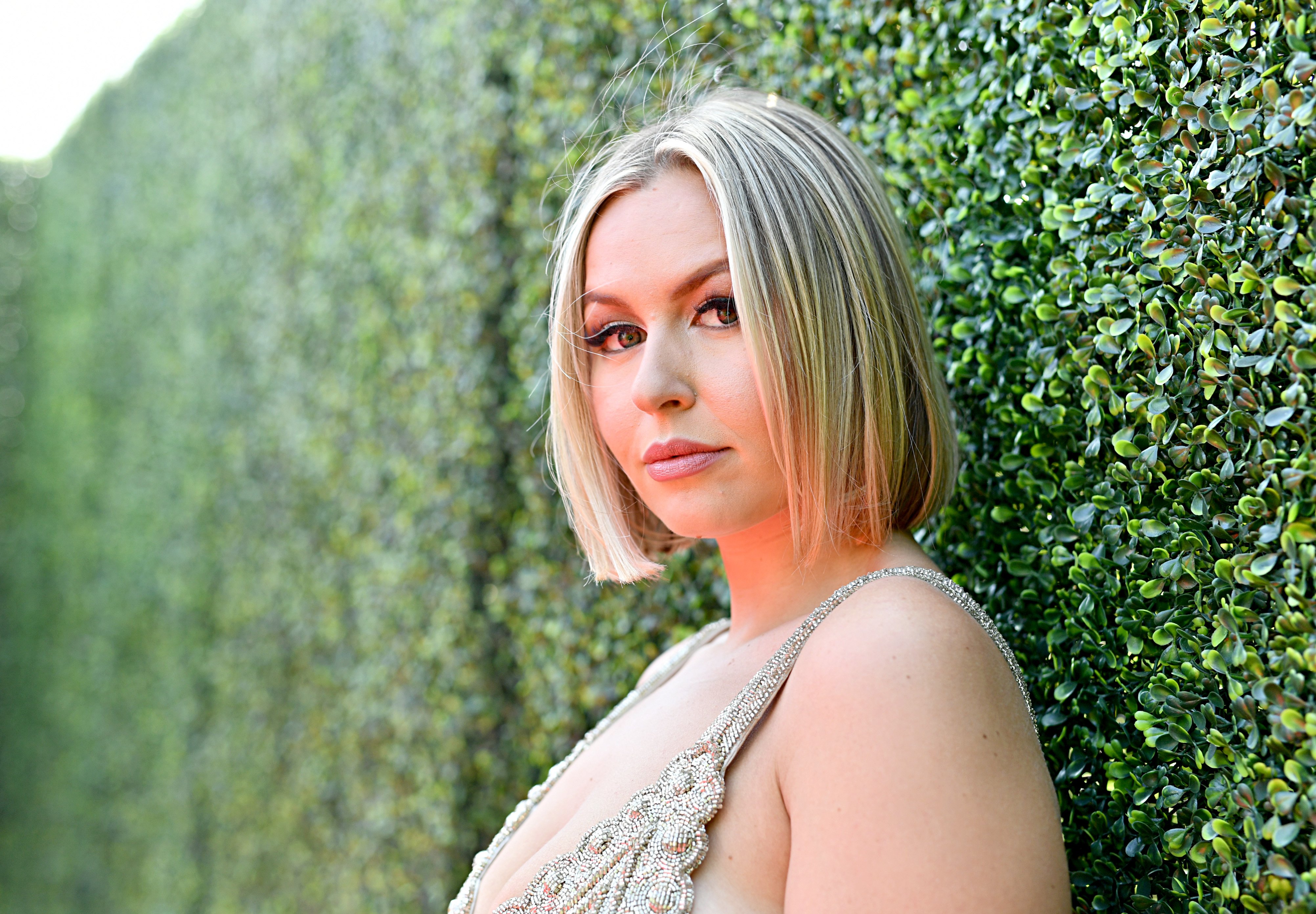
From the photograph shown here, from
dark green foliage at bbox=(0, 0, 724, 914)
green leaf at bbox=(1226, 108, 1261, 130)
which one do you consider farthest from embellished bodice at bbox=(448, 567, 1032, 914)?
dark green foliage at bbox=(0, 0, 724, 914)

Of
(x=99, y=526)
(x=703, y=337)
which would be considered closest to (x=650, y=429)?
(x=703, y=337)

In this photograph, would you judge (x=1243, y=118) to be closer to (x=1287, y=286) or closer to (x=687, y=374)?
(x=1287, y=286)

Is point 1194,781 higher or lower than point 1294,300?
lower

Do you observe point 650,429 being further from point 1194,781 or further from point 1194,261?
point 1194,781

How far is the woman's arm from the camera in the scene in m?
1.09

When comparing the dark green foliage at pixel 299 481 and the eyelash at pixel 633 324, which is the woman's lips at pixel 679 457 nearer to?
the eyelash at pixel 633 324

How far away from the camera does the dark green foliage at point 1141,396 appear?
1.20 meters

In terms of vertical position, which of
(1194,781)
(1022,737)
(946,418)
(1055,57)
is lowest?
(1194,781)

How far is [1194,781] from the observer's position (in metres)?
1.34

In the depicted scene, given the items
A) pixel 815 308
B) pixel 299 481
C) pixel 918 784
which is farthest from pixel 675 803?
pixel 299 481

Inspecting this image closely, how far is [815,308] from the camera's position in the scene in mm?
1382

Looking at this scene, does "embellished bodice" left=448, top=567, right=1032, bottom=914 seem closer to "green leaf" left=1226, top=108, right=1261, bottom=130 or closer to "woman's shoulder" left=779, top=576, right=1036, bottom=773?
"woman's shoulder" left=779, top=576, right=1036, bottom=773

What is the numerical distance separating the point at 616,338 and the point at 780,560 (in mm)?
394

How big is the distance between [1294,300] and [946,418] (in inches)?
18.5
